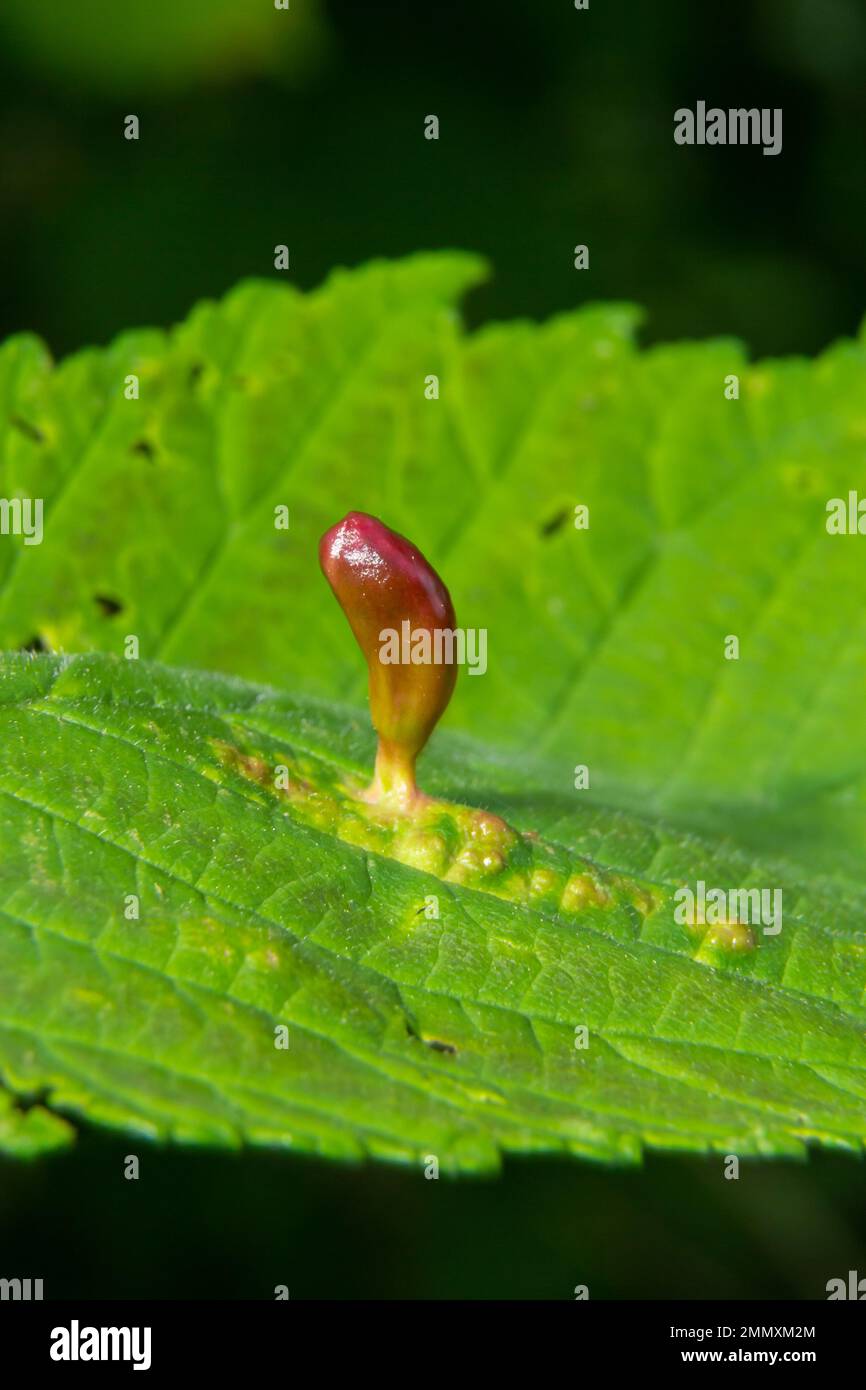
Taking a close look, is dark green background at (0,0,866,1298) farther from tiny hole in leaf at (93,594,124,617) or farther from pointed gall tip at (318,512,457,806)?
pointed gall tip at (318,512,457,806)

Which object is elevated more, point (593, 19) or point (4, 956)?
point (593, 19)

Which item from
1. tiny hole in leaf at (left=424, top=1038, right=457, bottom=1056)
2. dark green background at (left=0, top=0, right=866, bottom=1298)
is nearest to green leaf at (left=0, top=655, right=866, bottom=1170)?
tiny hole in leaf at (left=424, top=1038, right=457, bottom=1056)

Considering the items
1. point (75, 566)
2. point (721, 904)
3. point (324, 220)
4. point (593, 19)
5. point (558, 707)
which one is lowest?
point (721, 904)

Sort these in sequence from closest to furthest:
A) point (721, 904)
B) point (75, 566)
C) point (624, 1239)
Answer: point (721, 904) < point (75, 566) < point (624, 1239)

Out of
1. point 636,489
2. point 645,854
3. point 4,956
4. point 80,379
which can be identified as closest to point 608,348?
point 636,489

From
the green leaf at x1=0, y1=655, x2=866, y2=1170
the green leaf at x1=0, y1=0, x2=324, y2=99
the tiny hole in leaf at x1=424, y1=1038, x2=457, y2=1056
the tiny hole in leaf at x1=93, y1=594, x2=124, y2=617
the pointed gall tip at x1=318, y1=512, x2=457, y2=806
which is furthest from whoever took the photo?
the green leaf at x1=0, y1=0, x2=324, y2=99

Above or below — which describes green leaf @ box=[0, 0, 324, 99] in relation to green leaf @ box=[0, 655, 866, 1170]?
above

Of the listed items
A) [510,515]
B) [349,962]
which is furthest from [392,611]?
[510,515]

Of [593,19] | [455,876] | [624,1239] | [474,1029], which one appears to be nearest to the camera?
[474,1029]

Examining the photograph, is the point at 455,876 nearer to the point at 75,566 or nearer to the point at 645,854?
the point at 645,854
